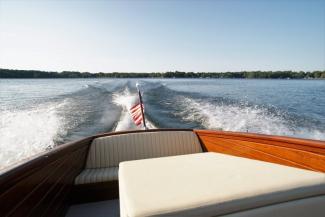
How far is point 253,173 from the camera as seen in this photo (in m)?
1.39

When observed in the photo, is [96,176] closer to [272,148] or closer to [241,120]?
[272,148]

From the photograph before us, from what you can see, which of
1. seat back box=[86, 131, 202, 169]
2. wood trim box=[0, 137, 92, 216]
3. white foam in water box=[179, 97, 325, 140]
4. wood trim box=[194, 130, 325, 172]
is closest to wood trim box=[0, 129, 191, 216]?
wood trim box=[0, 137, 92, 216]

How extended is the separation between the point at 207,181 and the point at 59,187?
1390mm

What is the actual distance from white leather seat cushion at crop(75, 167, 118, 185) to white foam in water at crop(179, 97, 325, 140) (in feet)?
15.2

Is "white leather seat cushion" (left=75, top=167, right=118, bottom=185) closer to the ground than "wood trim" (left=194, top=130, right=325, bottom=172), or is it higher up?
closer to the ground

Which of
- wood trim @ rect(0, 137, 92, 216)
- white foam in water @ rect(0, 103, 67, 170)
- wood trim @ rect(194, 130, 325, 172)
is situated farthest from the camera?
white foam in water @ rect(0, 103, 67, 170)

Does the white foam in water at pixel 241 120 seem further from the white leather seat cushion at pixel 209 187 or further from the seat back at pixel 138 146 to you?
the white leather seat cushion at pixel 209 187

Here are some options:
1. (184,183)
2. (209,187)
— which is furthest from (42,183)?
(209,187)

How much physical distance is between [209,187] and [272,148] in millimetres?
1186

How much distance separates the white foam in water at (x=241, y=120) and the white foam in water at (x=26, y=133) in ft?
13.1

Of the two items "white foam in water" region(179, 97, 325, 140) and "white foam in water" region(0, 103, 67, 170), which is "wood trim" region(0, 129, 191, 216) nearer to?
"white foam in water" region(0, 103, 67, 170)

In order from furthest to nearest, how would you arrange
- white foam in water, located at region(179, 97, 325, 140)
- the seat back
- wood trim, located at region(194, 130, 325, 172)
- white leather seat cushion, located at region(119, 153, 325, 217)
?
white foam in water, located at region(179, 97, 325, 140) < the seat back < wood trim, located at region(194, 130, 325, 172) < white leather seat cushion, located at region(119, 153, 325, 217)

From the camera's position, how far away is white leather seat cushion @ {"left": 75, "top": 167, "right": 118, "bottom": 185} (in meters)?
2.55

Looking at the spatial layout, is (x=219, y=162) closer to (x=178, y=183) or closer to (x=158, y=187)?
(x=178, y=183)
